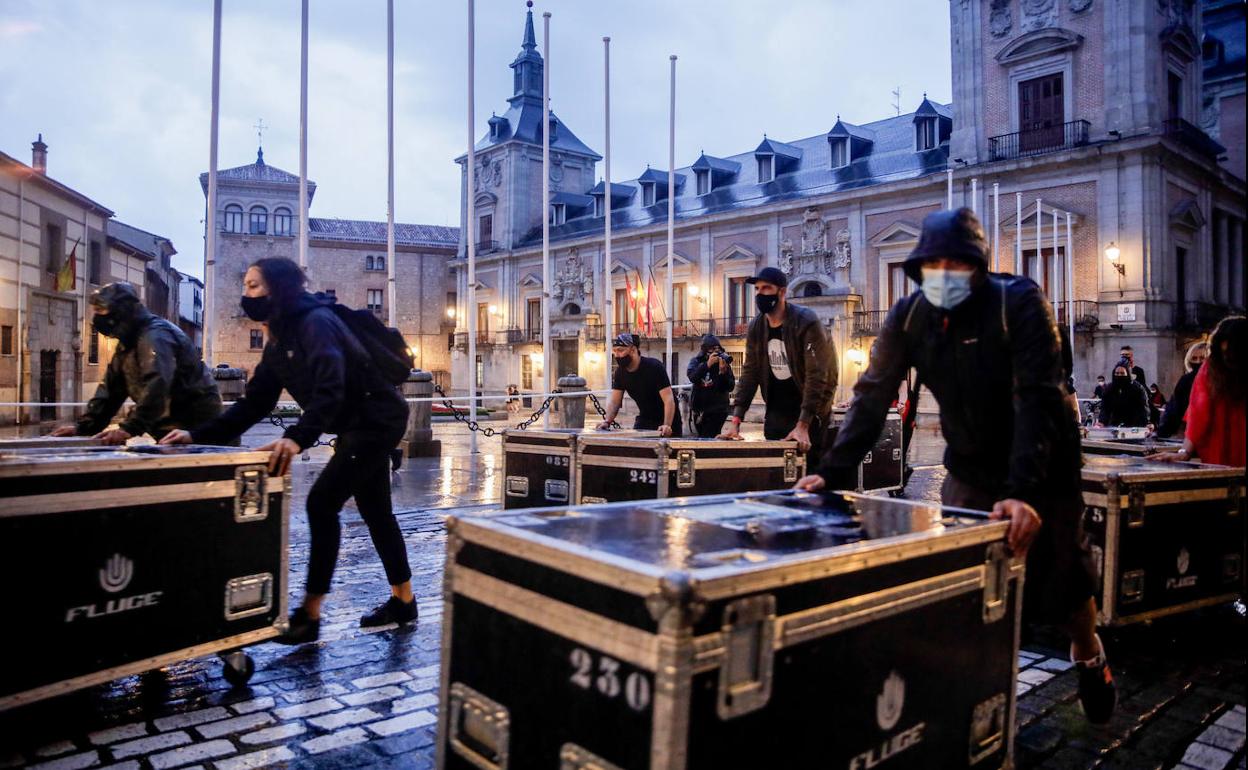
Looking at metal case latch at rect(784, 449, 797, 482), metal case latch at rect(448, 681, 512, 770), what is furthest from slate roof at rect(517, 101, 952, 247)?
metal case latch at rect(448, 681, 512, 770)

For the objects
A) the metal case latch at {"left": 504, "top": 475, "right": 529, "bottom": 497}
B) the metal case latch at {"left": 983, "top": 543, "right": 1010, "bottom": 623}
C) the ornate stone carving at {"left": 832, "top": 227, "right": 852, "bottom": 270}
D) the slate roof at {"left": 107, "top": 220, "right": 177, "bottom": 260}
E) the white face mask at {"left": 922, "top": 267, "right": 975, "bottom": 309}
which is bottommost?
the metal case latch at {"left": 504, "top": 475, "right": 529, "bottom": 497}

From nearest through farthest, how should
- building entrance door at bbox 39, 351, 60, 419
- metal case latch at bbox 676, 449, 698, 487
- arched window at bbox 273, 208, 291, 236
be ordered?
metal case latch at bbox 676, 449, 698, 487 → building entrance door at bbox 39, 351, 60, 419 → arched window at bbox 273, 208, 291, 236

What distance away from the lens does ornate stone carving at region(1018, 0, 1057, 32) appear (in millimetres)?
26719

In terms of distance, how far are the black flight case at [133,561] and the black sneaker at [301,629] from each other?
0.47ft

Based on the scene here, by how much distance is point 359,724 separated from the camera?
121 inches

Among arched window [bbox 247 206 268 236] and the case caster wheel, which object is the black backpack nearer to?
the case caster wheel

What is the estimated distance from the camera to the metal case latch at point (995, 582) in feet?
8.22

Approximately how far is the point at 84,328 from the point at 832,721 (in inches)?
1336

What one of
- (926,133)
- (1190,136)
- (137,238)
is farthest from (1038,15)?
(137,238)

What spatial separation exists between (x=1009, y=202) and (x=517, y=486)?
2589 cm

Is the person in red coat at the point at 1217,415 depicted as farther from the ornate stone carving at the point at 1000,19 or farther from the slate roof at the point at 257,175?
the slate roof at the point at 257,175

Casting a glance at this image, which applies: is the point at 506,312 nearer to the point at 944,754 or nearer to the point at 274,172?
the point at 274,172

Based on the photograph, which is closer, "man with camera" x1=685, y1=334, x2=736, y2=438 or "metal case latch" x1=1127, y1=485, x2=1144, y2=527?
"metal case latch" x1=1127, y1=485, x2=1144, y2=527

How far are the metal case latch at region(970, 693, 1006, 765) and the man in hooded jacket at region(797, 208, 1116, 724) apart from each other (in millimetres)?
455
